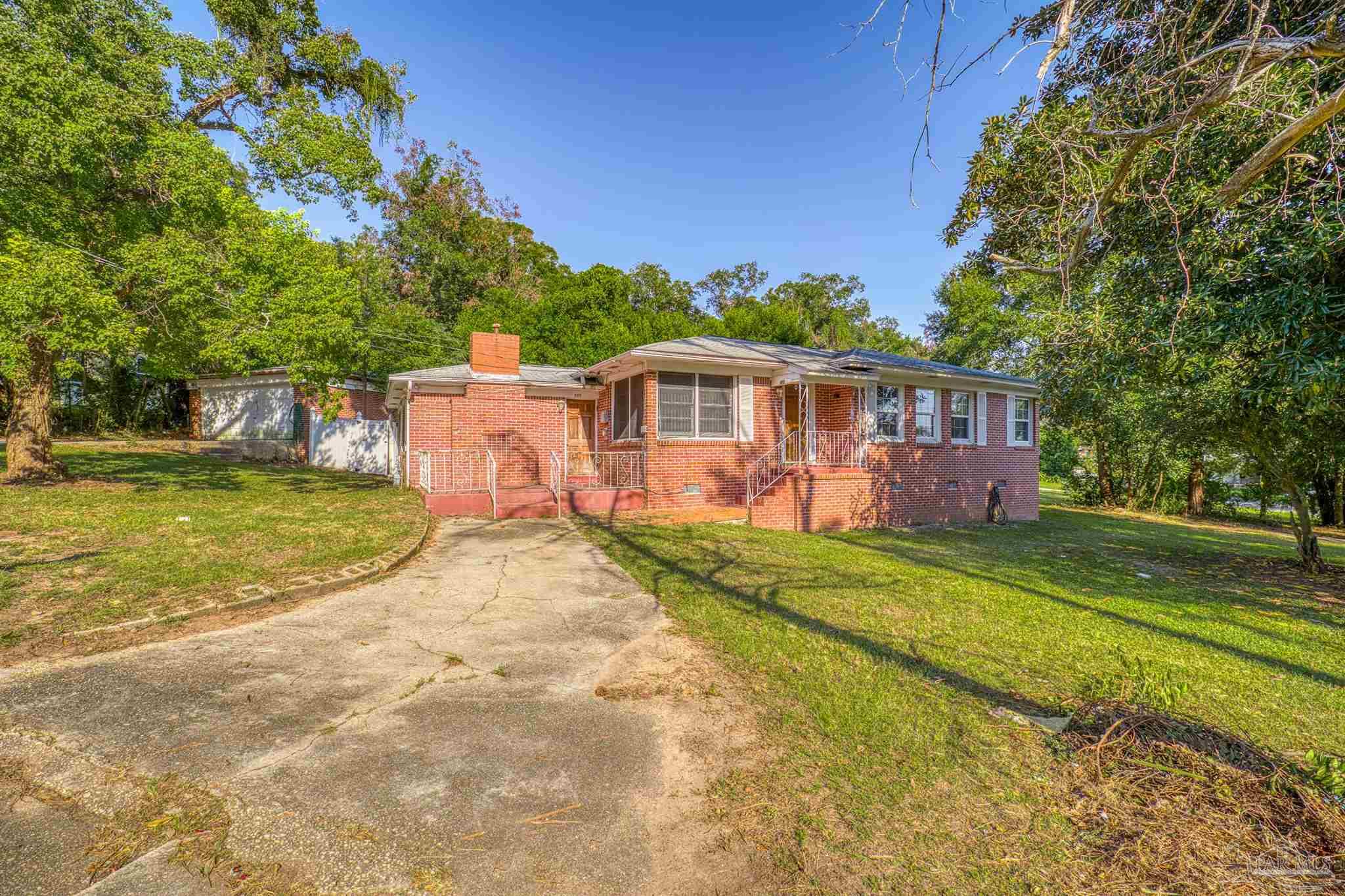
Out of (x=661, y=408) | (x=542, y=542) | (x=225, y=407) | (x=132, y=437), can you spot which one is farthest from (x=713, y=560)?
(x=132, y=437)

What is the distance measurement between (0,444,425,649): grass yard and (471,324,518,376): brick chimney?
11.2 ft

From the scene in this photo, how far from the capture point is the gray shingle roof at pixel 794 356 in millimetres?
11844

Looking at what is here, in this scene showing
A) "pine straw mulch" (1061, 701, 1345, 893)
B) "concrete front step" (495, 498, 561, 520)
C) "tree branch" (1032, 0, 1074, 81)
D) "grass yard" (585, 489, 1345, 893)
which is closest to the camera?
"pine straw mulch" (1061, 701, 1345, 893)

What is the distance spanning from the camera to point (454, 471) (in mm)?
12438

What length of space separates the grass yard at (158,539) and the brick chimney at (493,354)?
3419 millimetres

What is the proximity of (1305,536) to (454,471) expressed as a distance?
15.3 meters

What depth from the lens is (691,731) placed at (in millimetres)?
3074

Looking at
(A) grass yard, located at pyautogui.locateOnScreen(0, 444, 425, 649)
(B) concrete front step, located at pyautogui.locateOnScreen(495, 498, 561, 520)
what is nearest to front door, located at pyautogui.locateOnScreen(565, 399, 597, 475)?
(B) concrete front step, located at pyautogui.locateOnScreen(495, 498, 561, 520)

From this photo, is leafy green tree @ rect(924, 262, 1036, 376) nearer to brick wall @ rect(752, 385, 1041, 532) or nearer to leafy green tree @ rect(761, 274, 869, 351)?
leafy green tree @ rect(761, 274, 869, 351)

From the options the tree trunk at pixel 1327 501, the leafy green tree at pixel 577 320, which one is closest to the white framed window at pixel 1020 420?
the tree trunk at pixel 1327 501

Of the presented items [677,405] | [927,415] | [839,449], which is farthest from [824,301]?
[677,405]

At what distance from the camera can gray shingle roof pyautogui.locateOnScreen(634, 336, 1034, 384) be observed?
11844 millimetres

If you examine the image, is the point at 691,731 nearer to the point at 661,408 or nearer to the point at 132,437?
the point at 661,408

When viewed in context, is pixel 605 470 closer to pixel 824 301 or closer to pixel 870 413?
pixel 870 413
